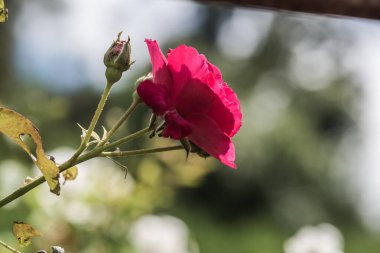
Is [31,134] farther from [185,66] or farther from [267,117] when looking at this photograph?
[267,117]

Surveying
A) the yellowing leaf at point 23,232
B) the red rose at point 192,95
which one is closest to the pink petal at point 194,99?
the red rose at point 192,95

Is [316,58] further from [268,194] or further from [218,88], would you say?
[218,88]

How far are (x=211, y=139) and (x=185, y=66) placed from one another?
1.6 inches

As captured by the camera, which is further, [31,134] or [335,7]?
[335,7]

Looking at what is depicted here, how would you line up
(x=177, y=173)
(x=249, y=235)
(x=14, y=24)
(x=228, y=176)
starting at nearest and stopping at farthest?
1. (x=177, y=173)
2. (x=14, y=24)
3. (x=249, y=235)
4. (x=228, y=176)

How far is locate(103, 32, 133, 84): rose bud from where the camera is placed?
1.41ft

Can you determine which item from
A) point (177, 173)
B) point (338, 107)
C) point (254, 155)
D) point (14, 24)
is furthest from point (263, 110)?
point (177, 173)

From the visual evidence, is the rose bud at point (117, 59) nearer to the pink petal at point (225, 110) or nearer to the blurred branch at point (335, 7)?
the pink petal at point (225, 110)

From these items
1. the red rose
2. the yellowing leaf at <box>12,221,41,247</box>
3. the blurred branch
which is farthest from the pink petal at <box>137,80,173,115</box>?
the blurred branch

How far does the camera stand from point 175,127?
15.5 inches

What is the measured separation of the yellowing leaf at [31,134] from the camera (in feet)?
1.29

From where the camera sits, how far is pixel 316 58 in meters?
9.91

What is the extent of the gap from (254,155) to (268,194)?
1.63 feet

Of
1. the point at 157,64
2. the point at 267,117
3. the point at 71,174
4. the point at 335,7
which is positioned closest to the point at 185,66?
the point at 157,64
